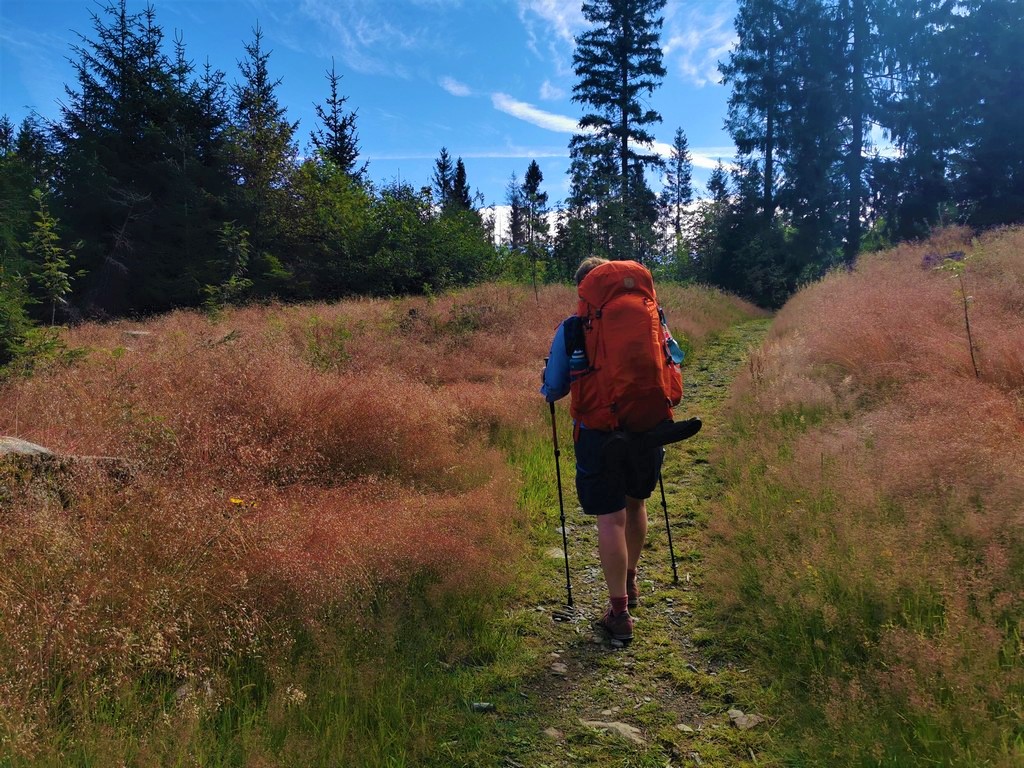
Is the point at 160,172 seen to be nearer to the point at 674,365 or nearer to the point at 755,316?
the point at 674,365

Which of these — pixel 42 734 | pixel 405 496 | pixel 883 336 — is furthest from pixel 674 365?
pixel 883 336

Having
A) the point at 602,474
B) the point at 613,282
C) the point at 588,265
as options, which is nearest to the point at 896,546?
the point at 602,474

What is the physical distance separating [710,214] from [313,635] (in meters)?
31.0

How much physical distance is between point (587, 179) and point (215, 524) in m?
22.5

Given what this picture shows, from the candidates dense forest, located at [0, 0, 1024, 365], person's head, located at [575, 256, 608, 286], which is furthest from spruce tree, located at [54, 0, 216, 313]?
person's head, located at [575, 256, 608, 286]

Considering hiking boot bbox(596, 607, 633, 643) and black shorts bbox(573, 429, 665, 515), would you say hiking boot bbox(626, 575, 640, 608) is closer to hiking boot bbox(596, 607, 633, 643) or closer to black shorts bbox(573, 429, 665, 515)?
hiking boot bbox(596, 607, 633, 643)

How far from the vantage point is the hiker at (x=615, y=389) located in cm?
300

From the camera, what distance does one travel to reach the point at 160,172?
17.6 metres

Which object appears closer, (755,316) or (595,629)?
(595,629)

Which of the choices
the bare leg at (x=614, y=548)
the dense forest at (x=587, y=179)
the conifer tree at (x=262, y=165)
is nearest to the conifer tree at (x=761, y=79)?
the dense forest at (x=587, y=179)

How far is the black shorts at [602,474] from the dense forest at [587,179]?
12.5 metres

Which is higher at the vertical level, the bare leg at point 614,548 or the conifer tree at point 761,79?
the conifer tree at point 761,79

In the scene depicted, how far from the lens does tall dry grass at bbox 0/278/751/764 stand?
2459 millimetres

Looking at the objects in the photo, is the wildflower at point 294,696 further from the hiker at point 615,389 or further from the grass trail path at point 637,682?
the hiker at point 615,389
